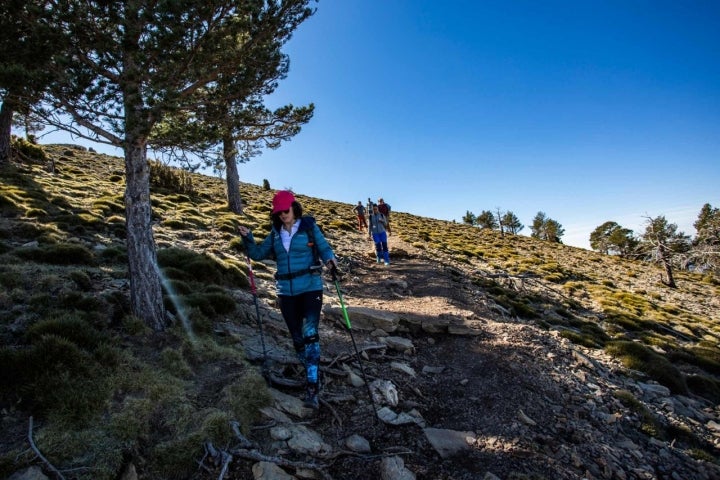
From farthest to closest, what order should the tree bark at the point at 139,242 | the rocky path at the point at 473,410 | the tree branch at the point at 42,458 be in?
1. the tree bark at the point at 139,242
2. the rocky path at the point at 473,410
3. the tree branch at the point at 42,458

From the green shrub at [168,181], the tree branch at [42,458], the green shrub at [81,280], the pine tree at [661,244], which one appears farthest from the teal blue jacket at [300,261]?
the pine tree at [661,244]

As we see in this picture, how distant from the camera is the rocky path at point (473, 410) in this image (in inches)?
161

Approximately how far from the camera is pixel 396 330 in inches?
319

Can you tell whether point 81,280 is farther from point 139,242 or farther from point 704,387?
point 704,387

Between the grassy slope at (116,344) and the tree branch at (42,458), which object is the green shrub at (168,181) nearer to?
the grassy slope at (116,344)

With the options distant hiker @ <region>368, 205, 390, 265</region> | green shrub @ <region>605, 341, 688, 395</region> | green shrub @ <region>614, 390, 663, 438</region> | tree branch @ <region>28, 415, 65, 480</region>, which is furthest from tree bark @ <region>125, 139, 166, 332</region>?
green shrub @ <region>605, 341, 688, 395</region>

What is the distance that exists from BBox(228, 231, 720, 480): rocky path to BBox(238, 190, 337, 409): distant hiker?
725 mm

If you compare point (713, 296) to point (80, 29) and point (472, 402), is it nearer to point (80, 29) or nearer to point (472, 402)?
point (472, 402)

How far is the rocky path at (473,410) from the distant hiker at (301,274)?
0.73 m

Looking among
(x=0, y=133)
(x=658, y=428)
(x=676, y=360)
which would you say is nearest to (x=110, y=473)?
(x=658, y=428)

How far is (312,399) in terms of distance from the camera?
15.9 feet

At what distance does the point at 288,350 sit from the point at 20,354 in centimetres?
370

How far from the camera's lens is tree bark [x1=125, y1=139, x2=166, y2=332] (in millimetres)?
5746

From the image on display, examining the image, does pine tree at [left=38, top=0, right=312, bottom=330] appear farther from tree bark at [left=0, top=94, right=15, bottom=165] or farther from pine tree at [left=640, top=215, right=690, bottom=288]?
pine tree at [left=640, top=215, right=690, bottom=288]
